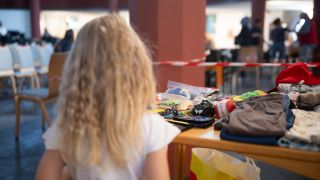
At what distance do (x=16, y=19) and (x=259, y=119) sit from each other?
1496 cm

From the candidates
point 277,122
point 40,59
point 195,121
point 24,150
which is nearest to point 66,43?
point 40,59

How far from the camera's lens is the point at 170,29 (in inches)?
118

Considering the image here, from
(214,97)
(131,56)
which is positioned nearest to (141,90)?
(131,56)

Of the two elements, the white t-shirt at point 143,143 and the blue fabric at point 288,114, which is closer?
the white t-shirt at point 143,143

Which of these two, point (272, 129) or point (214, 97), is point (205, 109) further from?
point (272, 129)

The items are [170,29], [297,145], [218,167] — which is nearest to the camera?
[297,145]

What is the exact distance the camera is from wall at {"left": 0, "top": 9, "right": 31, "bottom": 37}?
14430 mm

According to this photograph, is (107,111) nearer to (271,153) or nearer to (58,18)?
(271,153)

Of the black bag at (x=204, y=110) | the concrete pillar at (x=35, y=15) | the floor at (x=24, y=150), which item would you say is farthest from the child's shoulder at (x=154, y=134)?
the concrete pillar at (x=35, y=15)

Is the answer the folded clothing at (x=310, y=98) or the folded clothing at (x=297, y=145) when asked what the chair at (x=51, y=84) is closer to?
the folded clothing at (x=310, y=98)

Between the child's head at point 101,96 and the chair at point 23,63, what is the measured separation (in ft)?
16.6

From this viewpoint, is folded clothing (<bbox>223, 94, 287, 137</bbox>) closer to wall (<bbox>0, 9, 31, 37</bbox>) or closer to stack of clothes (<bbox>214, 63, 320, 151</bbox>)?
stack of clothes (<bbox>214, 63, 320, 151</bbox>)

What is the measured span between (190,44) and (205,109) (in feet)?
5.48

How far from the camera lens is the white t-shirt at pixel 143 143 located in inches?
39.7
